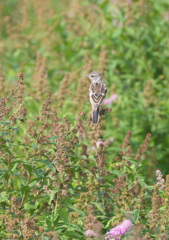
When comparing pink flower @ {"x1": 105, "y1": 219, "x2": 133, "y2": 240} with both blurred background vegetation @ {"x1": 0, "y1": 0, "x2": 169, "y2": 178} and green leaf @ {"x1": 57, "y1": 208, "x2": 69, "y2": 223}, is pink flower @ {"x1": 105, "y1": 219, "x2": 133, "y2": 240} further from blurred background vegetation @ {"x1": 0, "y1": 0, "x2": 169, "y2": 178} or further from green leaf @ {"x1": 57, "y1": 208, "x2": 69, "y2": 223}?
blurred background vegetation @ {"x1": 0, "y1": 0, "x2": 169, "y2": 178}

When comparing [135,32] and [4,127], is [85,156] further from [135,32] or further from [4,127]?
[135,32]

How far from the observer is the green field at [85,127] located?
4461 mm

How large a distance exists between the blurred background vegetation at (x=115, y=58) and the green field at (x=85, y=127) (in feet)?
0.06

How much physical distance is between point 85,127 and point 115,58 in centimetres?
262

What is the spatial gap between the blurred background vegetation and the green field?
0.02 m

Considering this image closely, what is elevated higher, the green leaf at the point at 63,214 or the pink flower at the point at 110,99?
the pink flower at the point at 110,99

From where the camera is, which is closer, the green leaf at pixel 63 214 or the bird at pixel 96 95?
the green leaf at pixel 63 214

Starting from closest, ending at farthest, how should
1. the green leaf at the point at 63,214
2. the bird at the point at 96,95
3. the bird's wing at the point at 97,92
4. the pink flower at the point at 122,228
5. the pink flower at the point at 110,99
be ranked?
the pink flower at the point at 122,228
the green leaf at the point at 63,214
the bird at the point at 96,95
the bird's wing at the point at 97,92
the pink flower at the point at 110,99

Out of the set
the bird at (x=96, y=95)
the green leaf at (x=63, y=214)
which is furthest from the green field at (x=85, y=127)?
the bird at (x=96, y=95)

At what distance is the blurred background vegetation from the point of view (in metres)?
8.81

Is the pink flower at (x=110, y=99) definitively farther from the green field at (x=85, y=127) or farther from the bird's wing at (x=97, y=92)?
the bird's wing at (x=97, y=92)

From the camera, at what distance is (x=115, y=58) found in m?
9.62

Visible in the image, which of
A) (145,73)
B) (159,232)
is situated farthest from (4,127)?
(145,73)

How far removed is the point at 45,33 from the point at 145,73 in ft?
7.68
